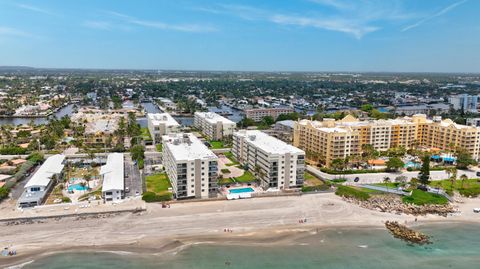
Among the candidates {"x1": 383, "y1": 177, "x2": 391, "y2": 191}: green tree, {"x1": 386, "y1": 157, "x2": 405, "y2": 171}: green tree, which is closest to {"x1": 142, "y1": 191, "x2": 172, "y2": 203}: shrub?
{"x1": 383, "y1": 177, "x2": 391, "y2": 191}: green tree

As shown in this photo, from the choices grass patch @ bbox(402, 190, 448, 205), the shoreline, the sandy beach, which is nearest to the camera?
the shoreline

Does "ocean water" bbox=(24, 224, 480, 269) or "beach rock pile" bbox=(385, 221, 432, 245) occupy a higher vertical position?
"beach rock pile" bbox=(385, 221, 432, 245)

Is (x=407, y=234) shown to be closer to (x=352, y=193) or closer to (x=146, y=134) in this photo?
(x=352, y=193)

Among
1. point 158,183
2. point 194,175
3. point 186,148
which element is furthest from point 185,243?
point 186,148

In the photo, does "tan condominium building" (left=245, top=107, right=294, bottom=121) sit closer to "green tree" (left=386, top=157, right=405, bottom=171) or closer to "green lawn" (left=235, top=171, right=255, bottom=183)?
"green lawn" (left=235, top=171, right=255, bottom=183)

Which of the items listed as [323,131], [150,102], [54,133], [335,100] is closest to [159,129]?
[54,133]

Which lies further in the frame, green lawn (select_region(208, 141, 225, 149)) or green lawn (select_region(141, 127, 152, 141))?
green lawn (select_region(141, 127, 152, 141))
